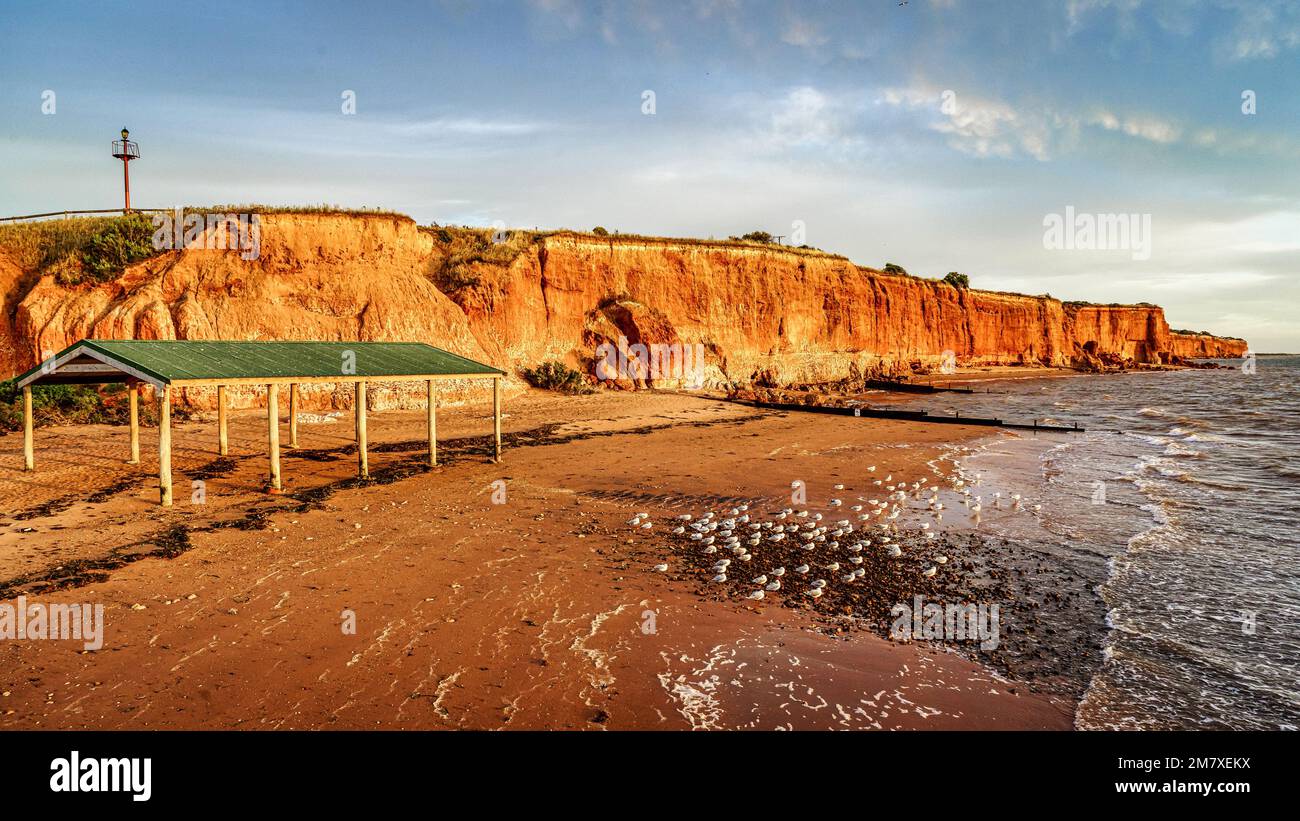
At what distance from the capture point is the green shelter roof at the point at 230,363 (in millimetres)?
12195

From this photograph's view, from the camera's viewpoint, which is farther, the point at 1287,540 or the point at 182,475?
the point at 182,475

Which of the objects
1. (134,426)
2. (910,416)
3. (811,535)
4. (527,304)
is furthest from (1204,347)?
(134,426)

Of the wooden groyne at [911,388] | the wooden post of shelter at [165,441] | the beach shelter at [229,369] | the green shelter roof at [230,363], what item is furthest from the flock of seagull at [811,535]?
the wooden groyne at [911,388]

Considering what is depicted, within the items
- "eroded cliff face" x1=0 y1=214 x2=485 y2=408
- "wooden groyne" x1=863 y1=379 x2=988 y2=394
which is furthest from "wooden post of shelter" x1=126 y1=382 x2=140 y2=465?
"wooden groyne" x1=863 y1=379 x2=988 y2=394

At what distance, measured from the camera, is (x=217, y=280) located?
27.8 m

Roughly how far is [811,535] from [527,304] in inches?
1137

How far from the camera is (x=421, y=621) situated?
24.8 ft

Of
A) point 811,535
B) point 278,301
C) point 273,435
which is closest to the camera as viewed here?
point 811,535

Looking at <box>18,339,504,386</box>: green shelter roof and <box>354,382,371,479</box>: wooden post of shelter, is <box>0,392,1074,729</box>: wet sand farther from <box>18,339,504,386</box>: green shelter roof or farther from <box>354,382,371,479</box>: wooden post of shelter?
<box>18,339,504,386</box>: green shelter roof

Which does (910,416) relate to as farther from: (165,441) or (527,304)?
(165,441)

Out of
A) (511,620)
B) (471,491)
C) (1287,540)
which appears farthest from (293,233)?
(1287,540)

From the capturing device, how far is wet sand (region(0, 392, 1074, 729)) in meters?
5.85
